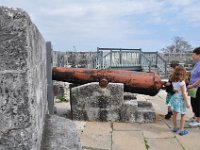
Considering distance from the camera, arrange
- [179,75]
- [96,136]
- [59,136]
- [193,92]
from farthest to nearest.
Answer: [193,92] → [179,75] → [96,136] → [59,136]

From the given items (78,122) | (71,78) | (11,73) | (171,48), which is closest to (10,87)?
(11,73)

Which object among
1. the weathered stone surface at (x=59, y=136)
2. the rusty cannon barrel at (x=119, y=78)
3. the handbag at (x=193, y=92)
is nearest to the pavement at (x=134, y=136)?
the handbag at (x=193, y=92)

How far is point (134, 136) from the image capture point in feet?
19.1

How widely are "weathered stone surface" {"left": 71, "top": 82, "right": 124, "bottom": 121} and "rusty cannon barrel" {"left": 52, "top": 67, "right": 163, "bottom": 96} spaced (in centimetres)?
35

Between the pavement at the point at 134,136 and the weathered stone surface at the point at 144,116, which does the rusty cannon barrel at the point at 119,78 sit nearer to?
the weathered stone surface at the point at 144,116

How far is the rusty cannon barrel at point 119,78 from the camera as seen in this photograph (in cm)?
714

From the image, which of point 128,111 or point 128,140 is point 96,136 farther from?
point 128,111

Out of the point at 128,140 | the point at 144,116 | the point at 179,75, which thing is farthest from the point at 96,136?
the point at 179,75

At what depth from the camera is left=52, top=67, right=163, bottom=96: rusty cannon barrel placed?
7.14 meters

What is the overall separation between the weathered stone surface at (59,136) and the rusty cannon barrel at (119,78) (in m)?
3.85

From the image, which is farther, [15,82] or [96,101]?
[96,101]

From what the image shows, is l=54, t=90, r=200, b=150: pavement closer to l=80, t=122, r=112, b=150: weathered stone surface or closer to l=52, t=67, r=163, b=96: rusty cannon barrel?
l=80, t=122, r=112, b=150: weathered stone surface

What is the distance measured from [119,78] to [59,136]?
4460 mm

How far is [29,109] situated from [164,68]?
1726 cm
